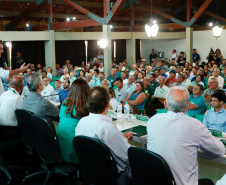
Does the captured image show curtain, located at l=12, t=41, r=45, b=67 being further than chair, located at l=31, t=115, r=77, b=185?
Yes

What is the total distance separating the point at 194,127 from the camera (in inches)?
91.5

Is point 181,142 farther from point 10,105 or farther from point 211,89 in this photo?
point 211,89

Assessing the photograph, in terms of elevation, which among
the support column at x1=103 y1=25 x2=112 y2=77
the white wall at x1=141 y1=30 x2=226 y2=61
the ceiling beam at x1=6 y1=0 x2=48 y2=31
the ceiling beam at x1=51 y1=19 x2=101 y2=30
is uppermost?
the ceiling beam at x1=6 y1=0 x2=48 y2=31

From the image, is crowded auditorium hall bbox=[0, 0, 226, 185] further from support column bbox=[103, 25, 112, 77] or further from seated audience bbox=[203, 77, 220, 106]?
support column bbox=[103, 25, 112, 77]

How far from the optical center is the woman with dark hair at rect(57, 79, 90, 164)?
3240mm

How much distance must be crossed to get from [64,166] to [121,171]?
2.68ft

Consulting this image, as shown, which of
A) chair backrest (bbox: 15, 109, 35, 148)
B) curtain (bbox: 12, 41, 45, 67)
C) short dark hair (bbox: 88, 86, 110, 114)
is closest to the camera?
short dark hair (bbox: 88, 86, 110, 114)

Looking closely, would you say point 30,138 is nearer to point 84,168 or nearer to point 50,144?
point 50,144

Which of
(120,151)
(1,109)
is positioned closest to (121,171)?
(120,151)

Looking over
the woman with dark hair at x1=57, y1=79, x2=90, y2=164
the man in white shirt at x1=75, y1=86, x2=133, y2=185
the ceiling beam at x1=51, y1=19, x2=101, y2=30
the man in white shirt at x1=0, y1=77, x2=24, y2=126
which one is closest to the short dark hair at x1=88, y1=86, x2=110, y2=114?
the man in white shirt at x1=75, y1=86, x2=133, y2=185

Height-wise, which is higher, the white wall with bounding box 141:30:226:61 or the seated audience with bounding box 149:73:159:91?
the white wall with bounding box 141:30:226:61

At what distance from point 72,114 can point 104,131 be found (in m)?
0.70

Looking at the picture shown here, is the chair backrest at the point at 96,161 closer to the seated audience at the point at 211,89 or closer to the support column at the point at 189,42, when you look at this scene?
the seated audience at the point at 211,89

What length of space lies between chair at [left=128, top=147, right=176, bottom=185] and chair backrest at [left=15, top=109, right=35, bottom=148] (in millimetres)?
1758
